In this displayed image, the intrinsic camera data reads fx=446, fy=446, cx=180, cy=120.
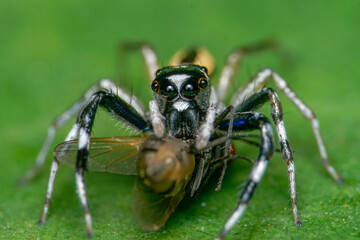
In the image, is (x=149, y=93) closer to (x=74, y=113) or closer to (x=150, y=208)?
(x=74, y=113)

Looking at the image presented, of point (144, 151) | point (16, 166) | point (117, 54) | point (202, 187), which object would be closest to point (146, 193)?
point (144, 151)

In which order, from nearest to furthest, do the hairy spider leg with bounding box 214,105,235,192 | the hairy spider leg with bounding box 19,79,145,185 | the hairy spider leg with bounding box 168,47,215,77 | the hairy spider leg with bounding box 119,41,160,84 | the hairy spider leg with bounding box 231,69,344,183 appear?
the hairy spider leg with bounding box 214,105,235,192 → the hairy spider leg with bounding box 231,69,344,183 → the hairy spider leg with bounding box 19,79,145,185 → the hairy spider leg with bounding box 168,47,215,77 → the hairy spider leg with bounding box 119,41,160,84

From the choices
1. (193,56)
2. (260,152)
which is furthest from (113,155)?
(193,56)

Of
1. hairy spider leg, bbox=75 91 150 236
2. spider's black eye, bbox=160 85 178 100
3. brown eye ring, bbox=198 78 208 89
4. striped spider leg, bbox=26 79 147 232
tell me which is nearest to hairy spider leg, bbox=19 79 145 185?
striped spider leg, bbox=26 79 147 232

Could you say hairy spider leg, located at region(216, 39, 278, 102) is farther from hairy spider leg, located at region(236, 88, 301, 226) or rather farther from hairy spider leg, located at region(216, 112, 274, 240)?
hairy spider leg, located at region(216, 112, 274, 240)

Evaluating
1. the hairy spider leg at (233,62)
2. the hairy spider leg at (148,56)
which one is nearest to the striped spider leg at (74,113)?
the hairy spider leg at (148,56)

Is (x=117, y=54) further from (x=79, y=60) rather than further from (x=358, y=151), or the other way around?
(x=358, y=151)
